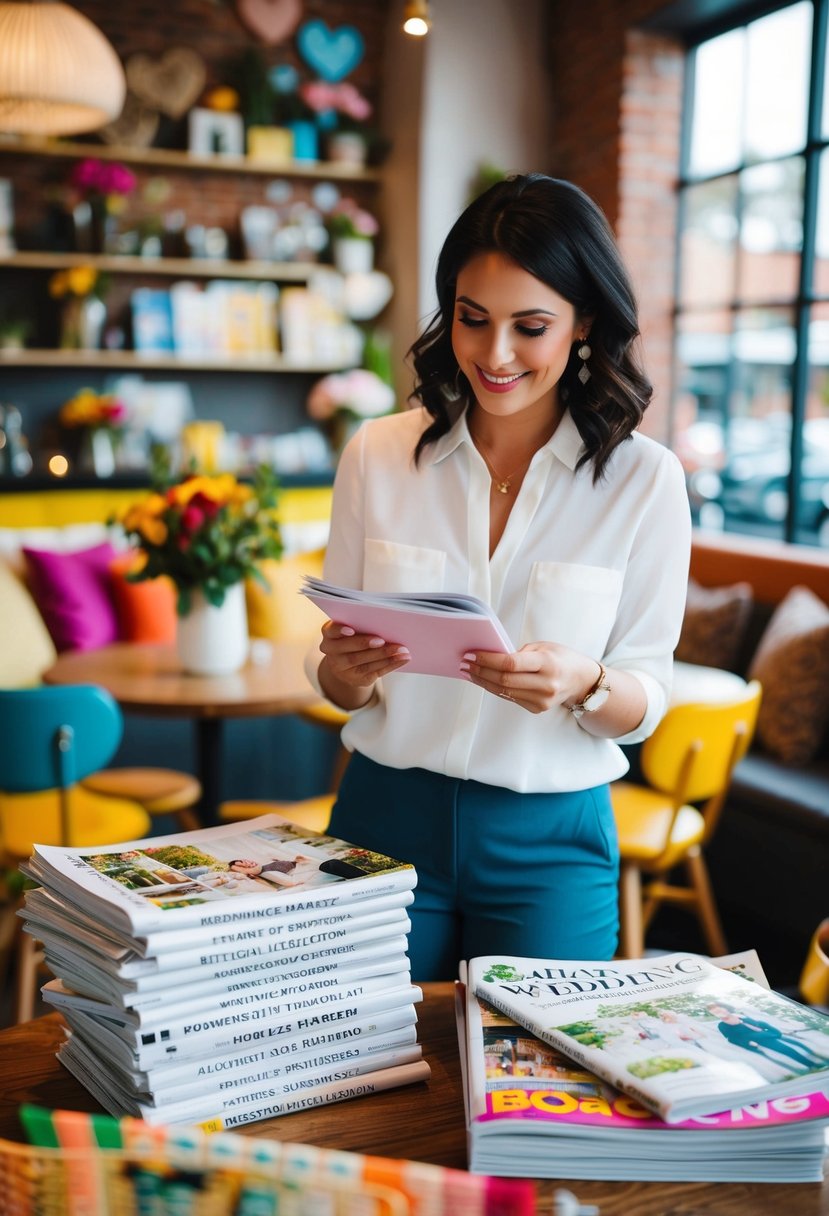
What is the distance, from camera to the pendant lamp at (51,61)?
11.7 ft

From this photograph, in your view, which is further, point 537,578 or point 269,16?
point 269,16

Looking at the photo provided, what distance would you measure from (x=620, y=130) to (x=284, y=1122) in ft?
16.9

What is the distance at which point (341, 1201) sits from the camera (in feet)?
2.09

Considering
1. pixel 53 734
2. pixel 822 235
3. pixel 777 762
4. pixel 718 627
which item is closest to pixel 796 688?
pixel 777 762

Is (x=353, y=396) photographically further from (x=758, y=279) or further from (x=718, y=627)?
(x=718, y=627)

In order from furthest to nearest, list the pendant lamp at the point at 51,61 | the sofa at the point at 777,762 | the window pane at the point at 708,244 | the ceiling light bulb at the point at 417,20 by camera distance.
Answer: the window pane at the point at 708,244
the pendant lamp at the point at 51,61
the sofa at the point at 777,762
the ceiling light bulb at the point at 417,20

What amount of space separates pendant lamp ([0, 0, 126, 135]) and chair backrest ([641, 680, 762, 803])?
263 centimetres

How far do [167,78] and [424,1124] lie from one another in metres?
5.67

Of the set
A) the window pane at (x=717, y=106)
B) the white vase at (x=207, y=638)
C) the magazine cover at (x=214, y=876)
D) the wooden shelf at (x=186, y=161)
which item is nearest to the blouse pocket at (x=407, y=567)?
the magazine cover at (x=214, y=876)

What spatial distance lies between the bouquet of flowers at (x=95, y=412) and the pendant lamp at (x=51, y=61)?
72.1 inches

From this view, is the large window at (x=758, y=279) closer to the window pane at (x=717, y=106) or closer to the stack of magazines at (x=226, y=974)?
the window pane at (x=717, y=106)

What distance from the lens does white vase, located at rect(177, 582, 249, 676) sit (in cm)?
303

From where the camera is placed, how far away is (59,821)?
286 centimetres

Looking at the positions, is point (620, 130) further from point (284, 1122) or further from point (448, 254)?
point (284, 1122)
